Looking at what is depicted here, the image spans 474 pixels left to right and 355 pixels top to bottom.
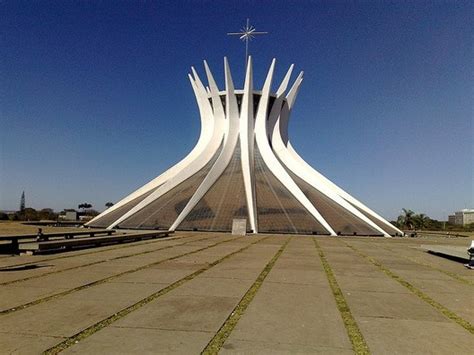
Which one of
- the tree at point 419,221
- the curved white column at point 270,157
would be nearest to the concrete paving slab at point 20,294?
the curved white column at point 270,157

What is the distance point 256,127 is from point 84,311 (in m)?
34.1

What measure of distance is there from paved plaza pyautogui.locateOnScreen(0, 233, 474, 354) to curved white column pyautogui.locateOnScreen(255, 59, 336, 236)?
761 inches

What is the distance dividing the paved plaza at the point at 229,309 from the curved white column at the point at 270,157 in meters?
19.3

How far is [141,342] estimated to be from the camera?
379 cm

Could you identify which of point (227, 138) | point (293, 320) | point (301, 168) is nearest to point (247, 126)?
point (227, 138)

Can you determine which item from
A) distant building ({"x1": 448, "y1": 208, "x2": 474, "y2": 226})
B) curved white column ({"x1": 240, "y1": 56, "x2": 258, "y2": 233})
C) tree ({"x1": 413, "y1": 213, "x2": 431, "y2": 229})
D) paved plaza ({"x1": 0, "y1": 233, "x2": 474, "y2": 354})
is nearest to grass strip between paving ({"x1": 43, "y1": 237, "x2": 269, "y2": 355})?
paved plaza ({"x1": 0, "y1": 233, "x2": 474, "y2": 354})

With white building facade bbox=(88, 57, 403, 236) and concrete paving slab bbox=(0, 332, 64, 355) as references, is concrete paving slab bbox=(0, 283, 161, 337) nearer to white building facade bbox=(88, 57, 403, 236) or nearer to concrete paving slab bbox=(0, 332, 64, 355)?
concrete paving slab bbox=(0, 332, 64, 355)

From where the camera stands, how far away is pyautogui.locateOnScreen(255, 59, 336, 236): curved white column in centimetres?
2863

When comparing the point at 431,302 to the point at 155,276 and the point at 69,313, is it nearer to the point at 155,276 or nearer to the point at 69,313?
the point at 155,276

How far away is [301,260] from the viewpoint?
10773mm

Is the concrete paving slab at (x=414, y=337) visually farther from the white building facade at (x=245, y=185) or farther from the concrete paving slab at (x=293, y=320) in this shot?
the white building facade at (x=245, y=185)

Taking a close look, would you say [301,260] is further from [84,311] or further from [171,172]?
[171,172]

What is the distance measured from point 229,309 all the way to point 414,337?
7.46 ft

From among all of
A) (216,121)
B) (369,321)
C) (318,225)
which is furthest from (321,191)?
(369,321)
